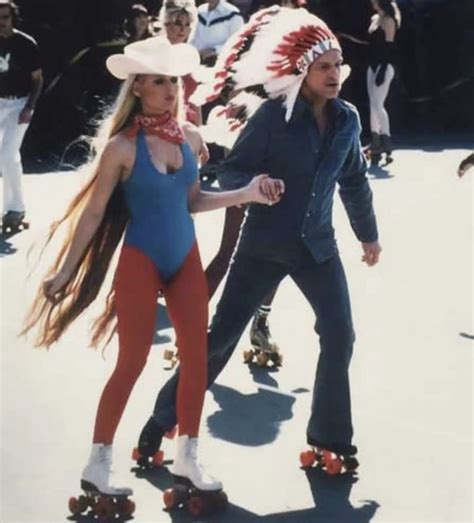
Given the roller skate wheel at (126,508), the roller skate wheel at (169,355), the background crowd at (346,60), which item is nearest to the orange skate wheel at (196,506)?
the roller skate wheel at (126,508)

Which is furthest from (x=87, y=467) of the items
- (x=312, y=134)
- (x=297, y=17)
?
(x=297, y=17)

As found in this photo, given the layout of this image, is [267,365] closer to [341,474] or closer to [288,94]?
[341,474]

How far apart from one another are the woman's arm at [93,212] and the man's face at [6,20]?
669cm

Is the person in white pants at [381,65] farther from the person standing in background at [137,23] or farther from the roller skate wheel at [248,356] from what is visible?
the roller skate wheel at [248,356]

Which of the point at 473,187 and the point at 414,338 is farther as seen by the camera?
the point at 473,187

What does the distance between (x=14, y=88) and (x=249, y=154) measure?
6.52 meters

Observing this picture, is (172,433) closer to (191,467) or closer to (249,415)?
(191,467)

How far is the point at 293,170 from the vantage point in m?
6.02

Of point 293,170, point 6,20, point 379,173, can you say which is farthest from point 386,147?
point 293,170

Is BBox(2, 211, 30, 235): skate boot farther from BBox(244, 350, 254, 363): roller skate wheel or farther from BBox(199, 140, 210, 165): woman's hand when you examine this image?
BBox(199, 140, 210, 165): woman's hand

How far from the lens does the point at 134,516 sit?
5719 millimetres

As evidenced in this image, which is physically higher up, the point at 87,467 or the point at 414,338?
the point at 87,467

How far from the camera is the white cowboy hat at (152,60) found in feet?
18.8

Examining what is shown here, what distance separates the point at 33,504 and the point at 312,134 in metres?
1.81
